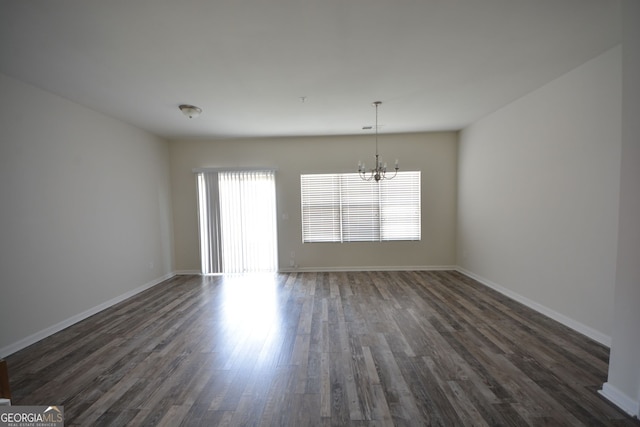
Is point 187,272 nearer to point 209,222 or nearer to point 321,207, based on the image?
point 209,222

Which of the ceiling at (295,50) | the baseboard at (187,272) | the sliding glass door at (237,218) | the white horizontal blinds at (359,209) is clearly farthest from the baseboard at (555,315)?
the baseboard at (187,272)

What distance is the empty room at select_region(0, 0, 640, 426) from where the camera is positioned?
1.72 meters

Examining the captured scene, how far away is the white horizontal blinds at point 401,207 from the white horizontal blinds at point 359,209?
0.14m

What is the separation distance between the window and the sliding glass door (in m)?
0.79

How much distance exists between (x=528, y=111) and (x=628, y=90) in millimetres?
1840

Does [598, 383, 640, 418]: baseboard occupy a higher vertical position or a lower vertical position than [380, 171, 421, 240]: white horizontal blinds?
lower

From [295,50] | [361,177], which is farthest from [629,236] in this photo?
[361,177]

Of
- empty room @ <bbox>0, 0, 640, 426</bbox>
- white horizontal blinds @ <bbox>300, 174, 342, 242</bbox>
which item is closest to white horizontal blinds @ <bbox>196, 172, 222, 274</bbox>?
empty room @ <bbox>0, 0, 640, 426</bbox>

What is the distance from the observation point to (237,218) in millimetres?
5180

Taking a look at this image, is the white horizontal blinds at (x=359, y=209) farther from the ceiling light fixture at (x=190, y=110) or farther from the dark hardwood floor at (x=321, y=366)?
the ceiling light fixture at (x=190, y=110)

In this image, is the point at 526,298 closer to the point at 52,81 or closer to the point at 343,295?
the point at 343,295

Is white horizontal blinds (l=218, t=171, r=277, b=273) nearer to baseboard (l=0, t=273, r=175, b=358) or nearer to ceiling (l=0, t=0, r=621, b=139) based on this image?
baseboard (l=0, t=273, r=175, b=358)

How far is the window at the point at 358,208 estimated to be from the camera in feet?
16.9

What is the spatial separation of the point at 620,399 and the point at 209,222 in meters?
5.66
